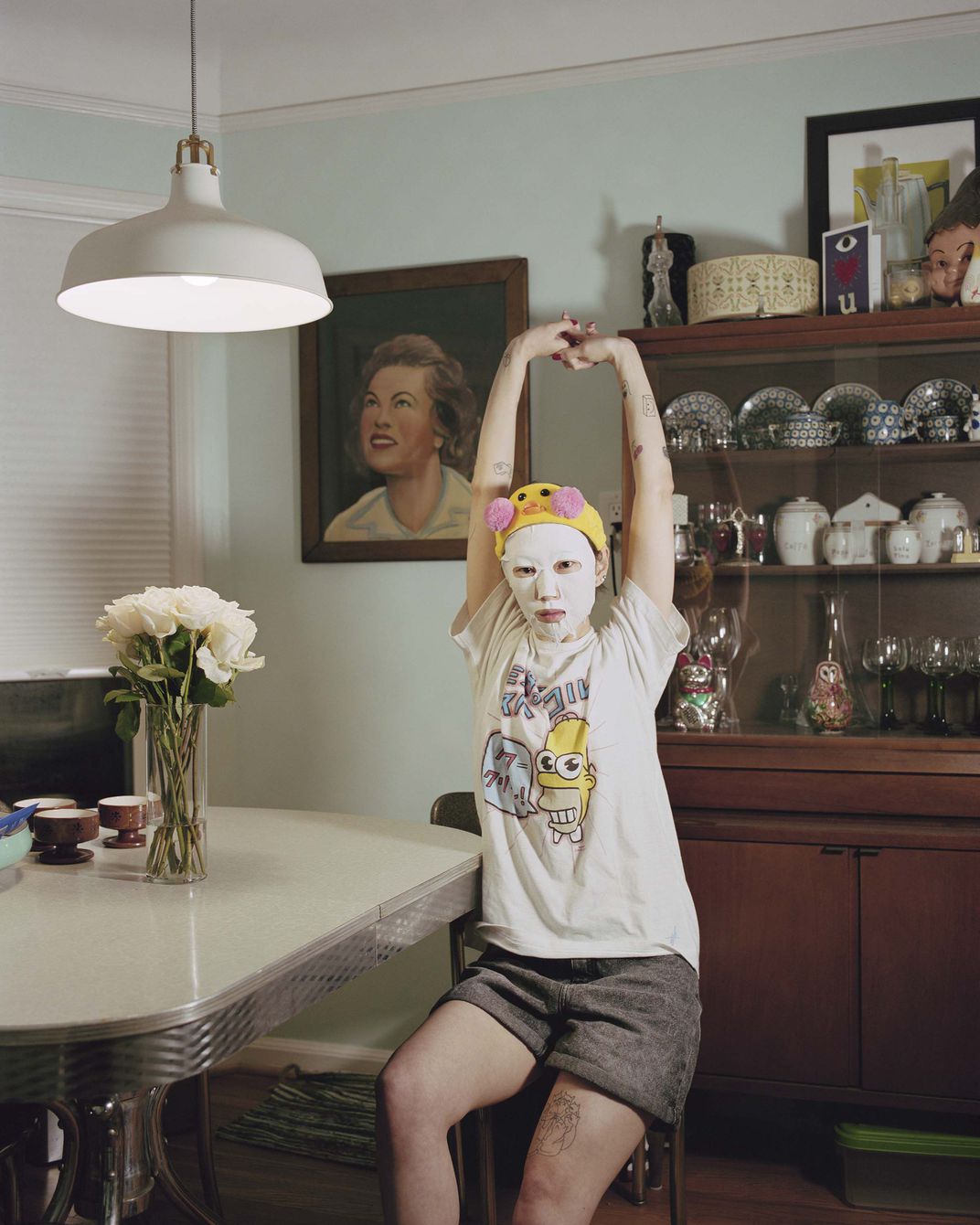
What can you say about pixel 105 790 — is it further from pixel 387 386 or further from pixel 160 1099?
pixel 160 1099

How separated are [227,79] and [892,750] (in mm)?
2495

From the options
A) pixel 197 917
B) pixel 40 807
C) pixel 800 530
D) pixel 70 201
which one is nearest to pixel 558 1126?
pixel 197 917

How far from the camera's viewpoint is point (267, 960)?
134 centimetres

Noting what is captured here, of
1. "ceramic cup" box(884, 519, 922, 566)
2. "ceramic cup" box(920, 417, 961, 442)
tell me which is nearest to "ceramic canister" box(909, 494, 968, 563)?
"ceramic cup" box(884, 519, 922, 566)

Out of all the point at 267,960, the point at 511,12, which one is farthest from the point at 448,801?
the point at 511,12

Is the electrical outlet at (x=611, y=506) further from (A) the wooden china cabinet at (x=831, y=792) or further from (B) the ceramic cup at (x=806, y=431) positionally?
(B) the ceramic cup at (x=806, y=431)

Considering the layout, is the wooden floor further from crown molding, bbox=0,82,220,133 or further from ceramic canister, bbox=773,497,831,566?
crown molding, bbox=0,82,220,133

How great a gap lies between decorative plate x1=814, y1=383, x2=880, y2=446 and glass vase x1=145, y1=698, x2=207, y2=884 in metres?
1.61

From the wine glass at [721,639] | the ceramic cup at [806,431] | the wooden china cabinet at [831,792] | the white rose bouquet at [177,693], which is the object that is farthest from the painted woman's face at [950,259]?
the white rose bouquet at [177,693]

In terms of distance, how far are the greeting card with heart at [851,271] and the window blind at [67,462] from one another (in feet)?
5.81

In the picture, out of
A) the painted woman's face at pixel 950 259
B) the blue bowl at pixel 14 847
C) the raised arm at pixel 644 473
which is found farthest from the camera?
the painted woman's face at pixel 950 259

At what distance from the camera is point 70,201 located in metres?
3.01

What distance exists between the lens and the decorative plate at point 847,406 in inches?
100

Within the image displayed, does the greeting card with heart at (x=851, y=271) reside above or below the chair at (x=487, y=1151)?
above
